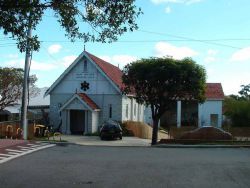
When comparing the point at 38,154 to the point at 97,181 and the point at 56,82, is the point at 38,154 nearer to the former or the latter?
the point at 97,181

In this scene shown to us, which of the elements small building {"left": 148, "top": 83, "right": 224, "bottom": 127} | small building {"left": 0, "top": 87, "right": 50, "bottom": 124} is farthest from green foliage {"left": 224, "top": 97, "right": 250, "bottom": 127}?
small building {"left": 0, "top": 87, "right": 50, "bottom": 124}

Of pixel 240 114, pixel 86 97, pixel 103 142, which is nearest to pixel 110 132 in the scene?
pixel 103 142

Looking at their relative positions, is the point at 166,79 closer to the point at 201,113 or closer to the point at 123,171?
the point at 123,171

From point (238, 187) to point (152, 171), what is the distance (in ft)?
11.6

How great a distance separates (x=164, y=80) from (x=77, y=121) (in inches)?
557

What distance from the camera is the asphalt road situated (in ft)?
43.0

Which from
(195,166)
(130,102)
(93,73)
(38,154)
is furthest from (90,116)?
(195,166)

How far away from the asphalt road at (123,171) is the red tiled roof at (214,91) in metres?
38.0

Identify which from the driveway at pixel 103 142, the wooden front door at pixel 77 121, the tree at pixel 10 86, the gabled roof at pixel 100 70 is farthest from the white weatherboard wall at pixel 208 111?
the driveway at pixel 103 142

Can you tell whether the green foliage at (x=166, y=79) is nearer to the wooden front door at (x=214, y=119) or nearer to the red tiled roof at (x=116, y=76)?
the red tiled roof at (x=116, y=76)

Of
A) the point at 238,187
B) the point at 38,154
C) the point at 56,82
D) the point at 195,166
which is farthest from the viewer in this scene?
the point at 56,82

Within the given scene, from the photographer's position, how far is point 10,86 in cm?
5316

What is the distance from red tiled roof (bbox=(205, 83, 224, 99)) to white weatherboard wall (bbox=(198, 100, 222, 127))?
580 mm

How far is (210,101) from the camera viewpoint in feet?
189
